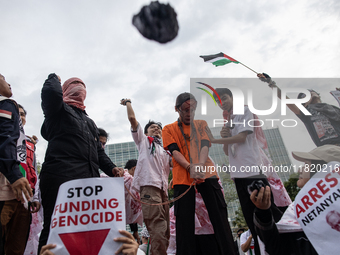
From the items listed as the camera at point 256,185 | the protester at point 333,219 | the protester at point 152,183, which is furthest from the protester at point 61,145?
the protester at point 333,219

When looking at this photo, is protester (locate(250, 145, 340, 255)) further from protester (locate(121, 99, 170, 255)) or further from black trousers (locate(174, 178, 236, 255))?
protester (locate(121, 99, 170, 255))

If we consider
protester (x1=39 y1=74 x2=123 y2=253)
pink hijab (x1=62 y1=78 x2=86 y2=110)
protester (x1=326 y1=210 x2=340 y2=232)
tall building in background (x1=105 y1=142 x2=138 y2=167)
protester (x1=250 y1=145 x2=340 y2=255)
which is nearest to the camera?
protester (x1=326 y1=210 x2=340 y2=232)

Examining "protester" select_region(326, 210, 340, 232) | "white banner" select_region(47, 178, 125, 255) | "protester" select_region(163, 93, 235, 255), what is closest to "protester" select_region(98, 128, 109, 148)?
"protester" select_region(163, 93, 235, 255)

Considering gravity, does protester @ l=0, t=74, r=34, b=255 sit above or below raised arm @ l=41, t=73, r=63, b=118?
below

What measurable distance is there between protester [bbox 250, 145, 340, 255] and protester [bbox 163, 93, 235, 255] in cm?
66

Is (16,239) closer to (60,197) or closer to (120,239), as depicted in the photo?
(60,197)

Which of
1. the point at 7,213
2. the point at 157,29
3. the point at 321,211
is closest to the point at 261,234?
the point at 321,211

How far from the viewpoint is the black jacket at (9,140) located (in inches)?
78.0

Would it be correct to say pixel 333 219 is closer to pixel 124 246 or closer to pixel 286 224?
pixel 286 224

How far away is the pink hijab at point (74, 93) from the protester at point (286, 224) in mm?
1857

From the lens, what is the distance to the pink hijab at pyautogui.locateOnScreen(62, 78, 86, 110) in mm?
2652

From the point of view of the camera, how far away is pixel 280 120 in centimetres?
239

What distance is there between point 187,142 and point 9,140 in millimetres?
1794

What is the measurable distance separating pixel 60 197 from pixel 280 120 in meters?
1.90
